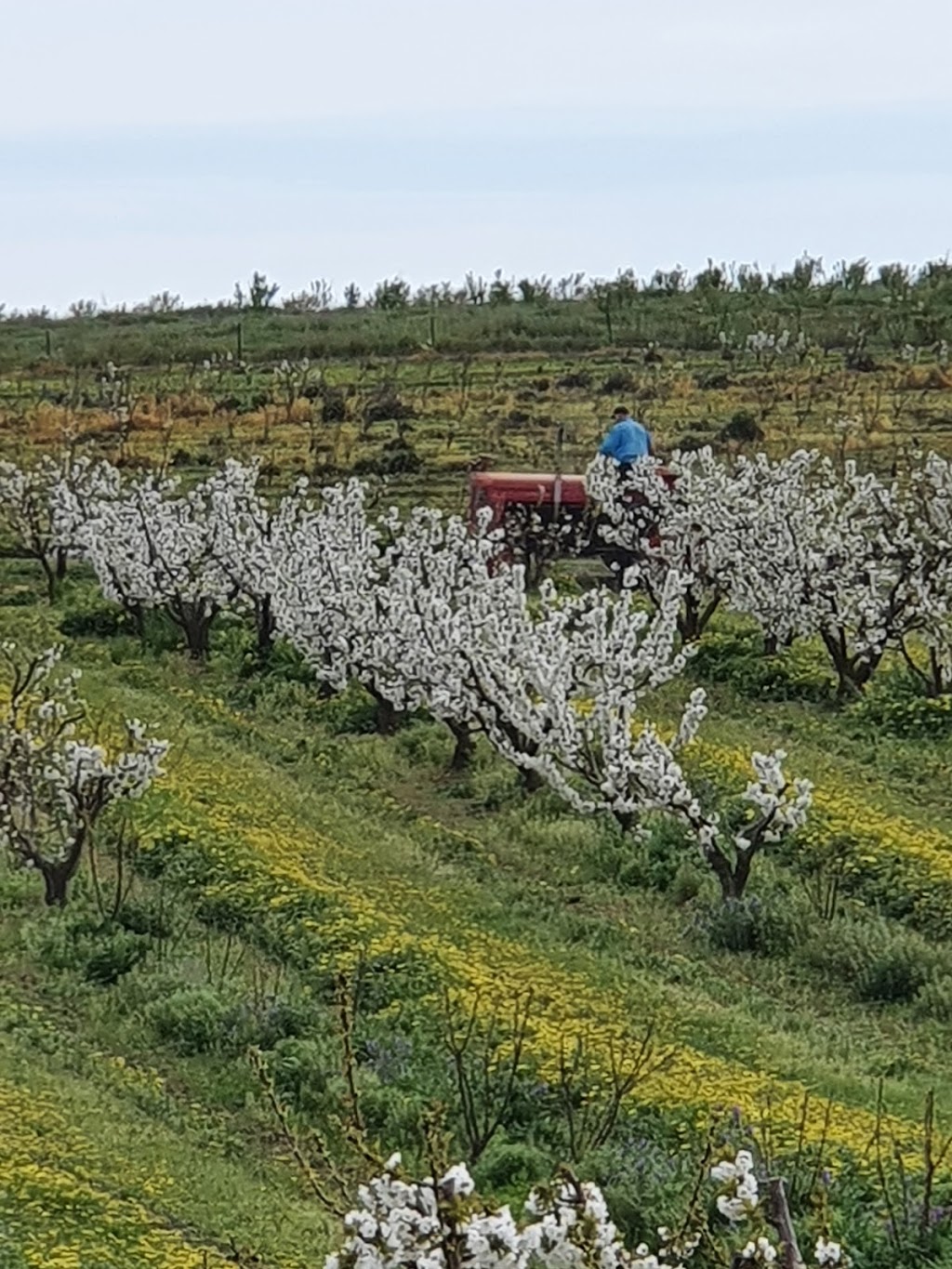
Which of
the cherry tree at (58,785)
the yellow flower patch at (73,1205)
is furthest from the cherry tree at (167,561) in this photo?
the yellow flower patch at (73,1205)

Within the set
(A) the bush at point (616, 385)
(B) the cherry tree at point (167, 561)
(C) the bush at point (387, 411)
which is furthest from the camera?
(A) the bush at point (616, 385)

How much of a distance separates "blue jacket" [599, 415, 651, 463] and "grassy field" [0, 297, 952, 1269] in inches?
98.7

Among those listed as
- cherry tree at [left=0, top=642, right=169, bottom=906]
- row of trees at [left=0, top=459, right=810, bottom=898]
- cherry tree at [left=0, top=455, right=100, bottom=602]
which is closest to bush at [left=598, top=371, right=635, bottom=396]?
row of trees at [left=0, top=459, right=810, bottom=898]

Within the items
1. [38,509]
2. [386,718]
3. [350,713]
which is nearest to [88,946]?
[386,718]

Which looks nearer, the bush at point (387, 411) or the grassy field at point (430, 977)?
the grassy field at point (430, 977)

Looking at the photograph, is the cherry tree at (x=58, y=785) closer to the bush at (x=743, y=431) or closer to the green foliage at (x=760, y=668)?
the green foliage at (x=760, y=668)

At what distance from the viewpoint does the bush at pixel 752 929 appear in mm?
11703

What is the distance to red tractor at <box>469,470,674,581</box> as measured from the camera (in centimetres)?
2227

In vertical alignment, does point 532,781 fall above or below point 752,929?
above

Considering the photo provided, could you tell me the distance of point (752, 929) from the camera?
11805mm

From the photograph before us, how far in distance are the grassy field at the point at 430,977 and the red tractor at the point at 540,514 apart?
2.58 metres

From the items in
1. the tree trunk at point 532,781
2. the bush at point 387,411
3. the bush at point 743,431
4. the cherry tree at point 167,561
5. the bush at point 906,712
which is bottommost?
the tree trunk at point 532,781

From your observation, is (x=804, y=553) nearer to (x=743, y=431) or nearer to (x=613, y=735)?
(x=613, y=735)

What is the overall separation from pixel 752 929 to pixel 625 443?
11.0m
